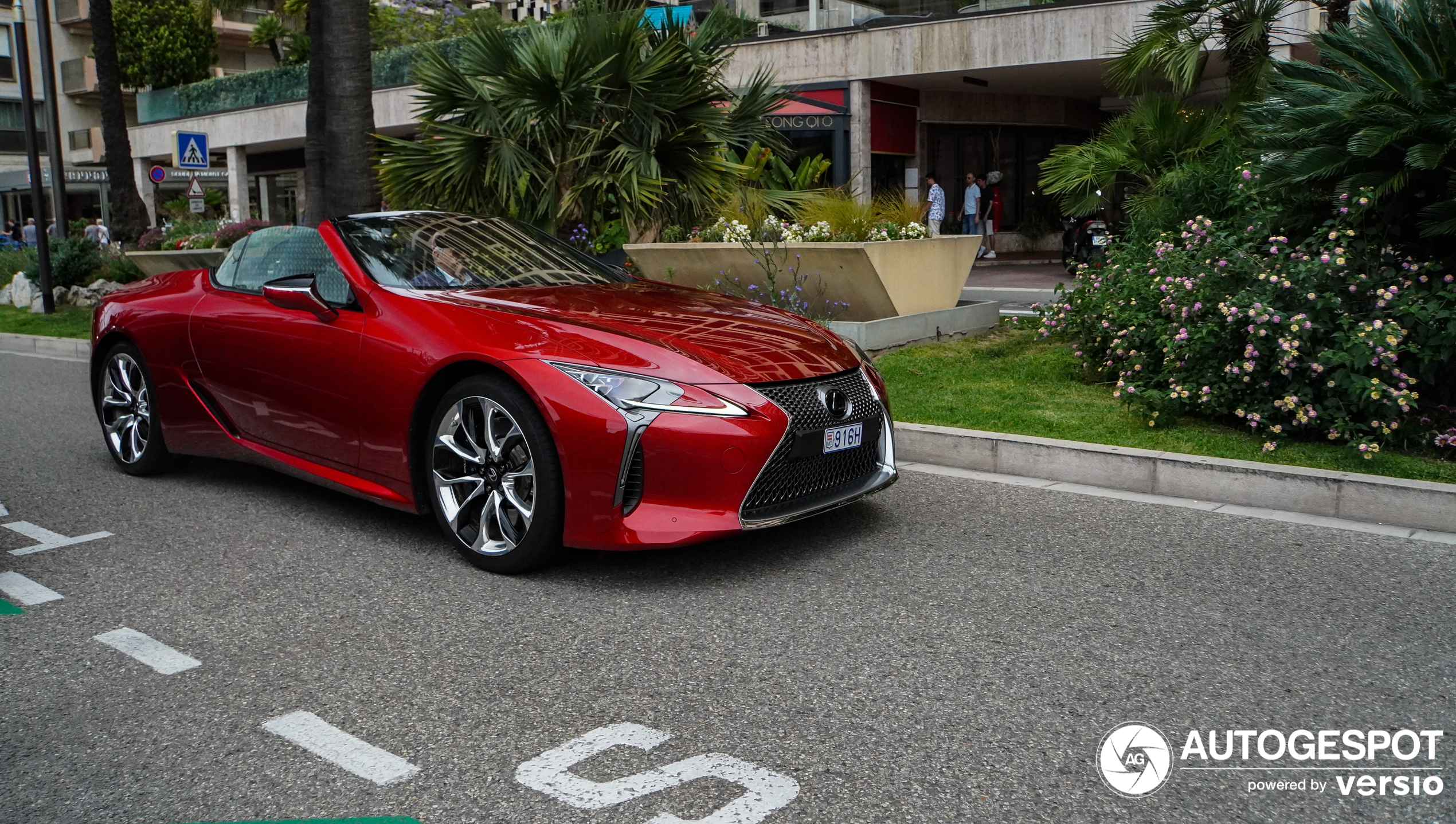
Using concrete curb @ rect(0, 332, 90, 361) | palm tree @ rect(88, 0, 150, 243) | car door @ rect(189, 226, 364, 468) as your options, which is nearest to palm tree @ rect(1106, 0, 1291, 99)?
car door @ rect(189, 226, 364, 468)

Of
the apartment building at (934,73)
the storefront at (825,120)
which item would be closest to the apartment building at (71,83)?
the apartment building at (934,73)

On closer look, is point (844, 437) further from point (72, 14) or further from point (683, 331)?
point (72, 14)

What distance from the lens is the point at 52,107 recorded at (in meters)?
18.8

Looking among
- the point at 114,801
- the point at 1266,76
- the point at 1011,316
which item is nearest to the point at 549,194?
the point at 1011,316

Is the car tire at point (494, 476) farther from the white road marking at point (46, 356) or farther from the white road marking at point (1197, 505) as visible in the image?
the white road marking at point (46, 356)

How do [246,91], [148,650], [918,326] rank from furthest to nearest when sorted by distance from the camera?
[246,91]
[918,326]
[148,650]

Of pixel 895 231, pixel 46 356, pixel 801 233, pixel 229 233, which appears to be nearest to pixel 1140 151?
pixel 895 231

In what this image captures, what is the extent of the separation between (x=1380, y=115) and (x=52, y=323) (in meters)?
17.0

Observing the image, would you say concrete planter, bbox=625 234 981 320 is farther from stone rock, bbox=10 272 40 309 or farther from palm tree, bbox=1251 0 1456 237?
stone rock, bbox=10 272 40 309

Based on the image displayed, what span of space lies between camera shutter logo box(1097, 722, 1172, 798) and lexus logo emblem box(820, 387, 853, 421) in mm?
1822

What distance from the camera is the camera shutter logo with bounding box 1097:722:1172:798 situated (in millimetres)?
2967

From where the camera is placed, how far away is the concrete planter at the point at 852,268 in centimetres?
977

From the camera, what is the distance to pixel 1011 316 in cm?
1163

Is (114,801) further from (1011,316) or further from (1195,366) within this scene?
(1011,316)
